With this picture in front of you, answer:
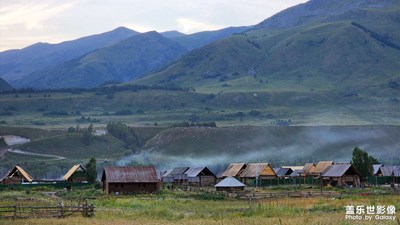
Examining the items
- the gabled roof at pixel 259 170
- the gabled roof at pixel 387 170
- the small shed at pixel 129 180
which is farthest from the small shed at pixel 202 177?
the gabled roof at pixel 387 170

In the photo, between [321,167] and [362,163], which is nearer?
[362,163]

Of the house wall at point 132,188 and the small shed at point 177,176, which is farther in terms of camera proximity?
the small shed at point 177,176

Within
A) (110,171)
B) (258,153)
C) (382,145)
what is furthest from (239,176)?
(382,145)

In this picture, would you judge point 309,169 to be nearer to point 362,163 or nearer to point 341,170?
point 362,163

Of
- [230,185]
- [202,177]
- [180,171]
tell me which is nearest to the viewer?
[230,185]

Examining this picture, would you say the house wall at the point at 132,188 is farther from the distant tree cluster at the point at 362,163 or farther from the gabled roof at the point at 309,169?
the gabled roof at the point at 309,169

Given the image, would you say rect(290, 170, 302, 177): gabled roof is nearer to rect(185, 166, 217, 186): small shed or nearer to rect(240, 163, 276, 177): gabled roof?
rect(240, 163, 276, 177): gabled roof

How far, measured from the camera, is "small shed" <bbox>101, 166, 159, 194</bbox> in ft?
286

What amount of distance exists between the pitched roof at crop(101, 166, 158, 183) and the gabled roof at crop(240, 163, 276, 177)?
27.1 m

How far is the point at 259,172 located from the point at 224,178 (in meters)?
8.97

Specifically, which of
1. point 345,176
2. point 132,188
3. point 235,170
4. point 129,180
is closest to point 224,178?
point 235,170

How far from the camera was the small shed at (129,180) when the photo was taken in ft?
286

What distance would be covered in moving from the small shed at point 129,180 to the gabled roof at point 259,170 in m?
27.2

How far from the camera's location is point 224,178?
105125 mm
